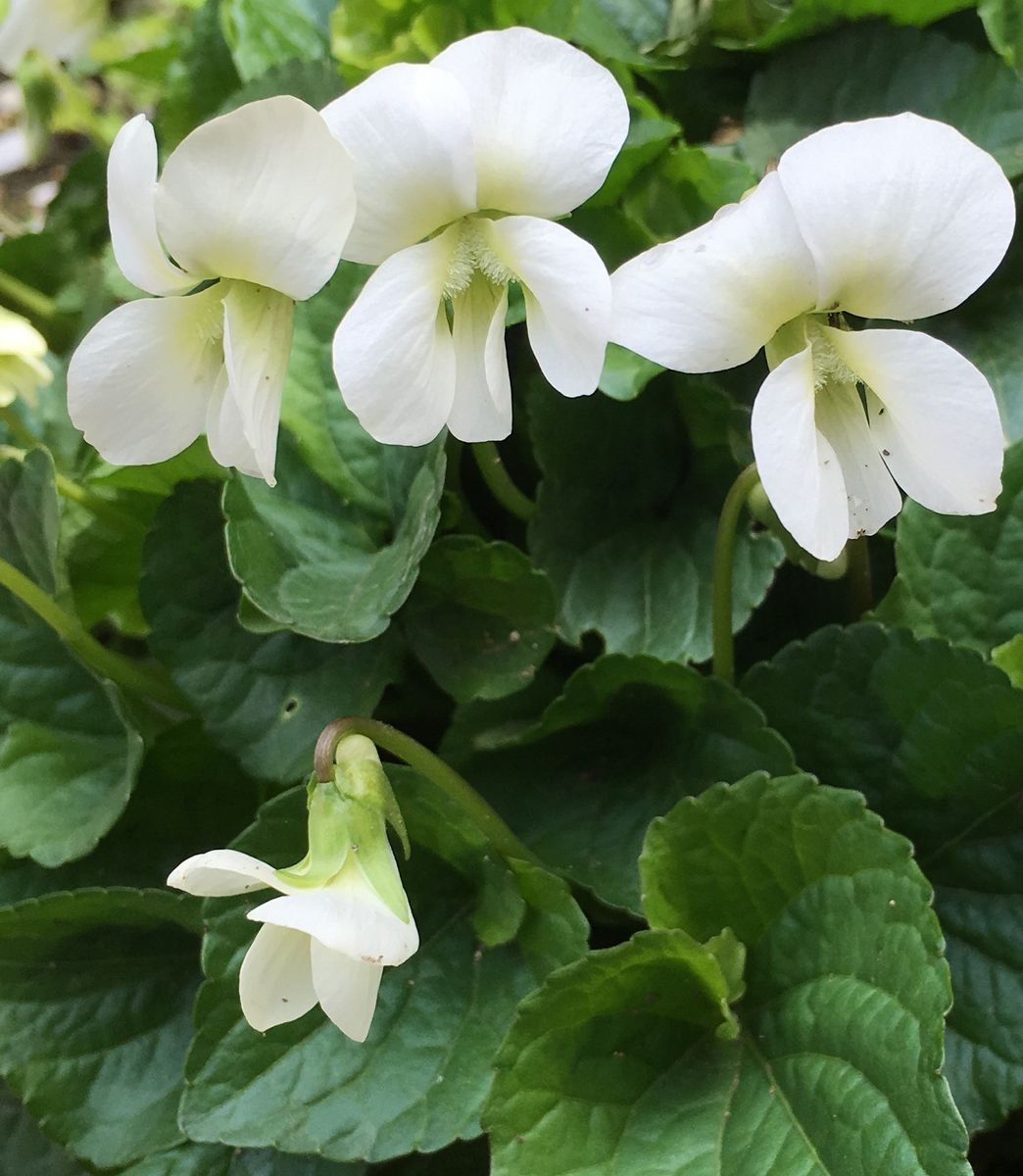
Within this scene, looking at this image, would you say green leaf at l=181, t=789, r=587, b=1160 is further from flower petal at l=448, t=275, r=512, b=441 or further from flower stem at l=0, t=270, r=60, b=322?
flower stem at l=0, t=270, r=60, b=322

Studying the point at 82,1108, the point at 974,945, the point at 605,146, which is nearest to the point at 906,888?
the point at 974,945

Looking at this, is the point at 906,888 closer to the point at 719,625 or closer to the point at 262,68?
the point at 719,625

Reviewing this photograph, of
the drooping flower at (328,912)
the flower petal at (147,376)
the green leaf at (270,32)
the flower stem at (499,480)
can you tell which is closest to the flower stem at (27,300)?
the green leaf at (270,32)

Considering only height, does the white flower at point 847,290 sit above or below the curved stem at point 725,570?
above

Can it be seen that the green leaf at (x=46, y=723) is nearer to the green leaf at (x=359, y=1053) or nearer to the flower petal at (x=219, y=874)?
the green leaf at (x=359, y=1053)

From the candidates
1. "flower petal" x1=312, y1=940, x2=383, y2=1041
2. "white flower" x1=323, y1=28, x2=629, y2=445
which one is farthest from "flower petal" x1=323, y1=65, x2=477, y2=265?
"flower petal" x1=312, y1=940, x2=383, y2=1041

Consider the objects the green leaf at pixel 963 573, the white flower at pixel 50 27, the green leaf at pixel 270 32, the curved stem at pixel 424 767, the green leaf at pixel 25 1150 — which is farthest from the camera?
the white flower at pixel 50 27
